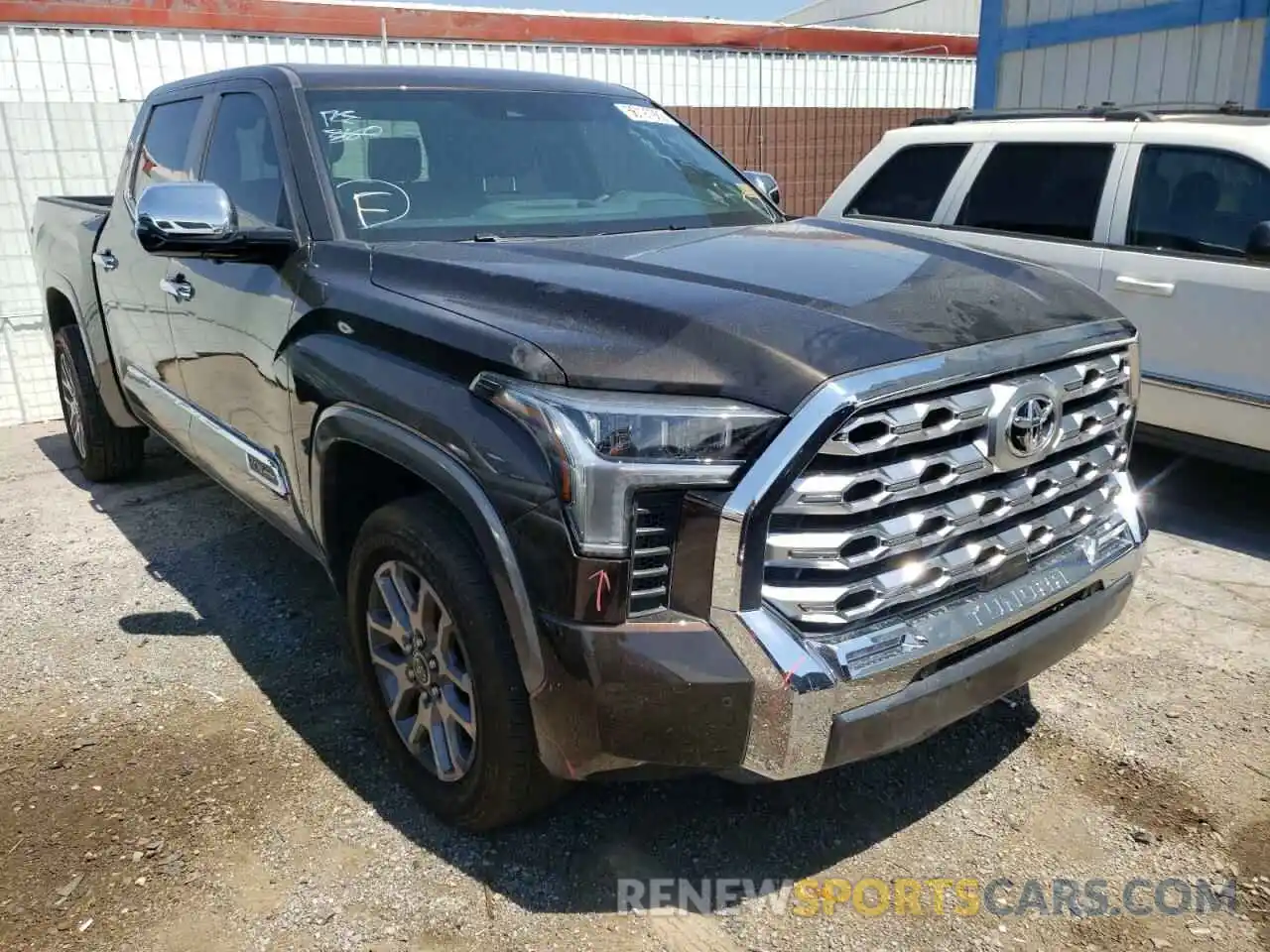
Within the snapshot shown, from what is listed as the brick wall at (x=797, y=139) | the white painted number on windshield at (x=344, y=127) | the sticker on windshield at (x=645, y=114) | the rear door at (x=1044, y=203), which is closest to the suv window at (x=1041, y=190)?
the rear door at (x=1044, y=203)

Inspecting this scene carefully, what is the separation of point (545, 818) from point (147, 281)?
2.76m

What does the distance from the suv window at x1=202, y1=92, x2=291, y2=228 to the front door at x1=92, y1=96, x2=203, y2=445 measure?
291mm

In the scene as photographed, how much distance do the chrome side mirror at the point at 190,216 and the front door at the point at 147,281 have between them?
902 millimetres

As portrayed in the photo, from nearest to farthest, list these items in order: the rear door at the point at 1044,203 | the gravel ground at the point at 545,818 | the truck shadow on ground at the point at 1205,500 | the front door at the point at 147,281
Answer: the gravel ground at the point at 545,818
the front door at the point at 147,281
the truck shadow on ground at the point at 1205,500
the rear door at the point at 1044,203

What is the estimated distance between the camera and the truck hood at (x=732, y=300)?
2176 mm

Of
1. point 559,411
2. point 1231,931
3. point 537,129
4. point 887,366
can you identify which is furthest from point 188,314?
point 1231,931

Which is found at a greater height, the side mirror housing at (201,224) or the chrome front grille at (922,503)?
the side mirror housing at (201,224)

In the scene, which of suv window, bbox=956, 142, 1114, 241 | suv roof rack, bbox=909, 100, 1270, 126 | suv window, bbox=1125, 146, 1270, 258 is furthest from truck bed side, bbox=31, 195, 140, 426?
suv window, bbox=1125, 146, 1270, 258

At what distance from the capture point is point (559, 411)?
7.07 ft

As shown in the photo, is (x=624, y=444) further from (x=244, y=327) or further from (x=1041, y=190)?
(x=1041, y=190)

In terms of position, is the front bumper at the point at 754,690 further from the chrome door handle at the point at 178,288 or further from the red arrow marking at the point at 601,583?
the chrome door handle at the point at 178,288

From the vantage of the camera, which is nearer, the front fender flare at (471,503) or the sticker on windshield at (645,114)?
the front fender flare at (471,503)

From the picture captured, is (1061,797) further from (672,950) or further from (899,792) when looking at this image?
(672,950)

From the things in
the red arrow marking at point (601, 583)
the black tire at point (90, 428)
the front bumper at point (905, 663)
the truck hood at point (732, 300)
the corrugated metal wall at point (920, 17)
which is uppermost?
the corrugated metal wall at point (920, 17)
